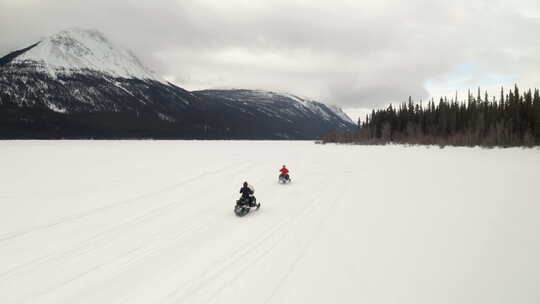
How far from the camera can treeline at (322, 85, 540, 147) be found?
51.8 m

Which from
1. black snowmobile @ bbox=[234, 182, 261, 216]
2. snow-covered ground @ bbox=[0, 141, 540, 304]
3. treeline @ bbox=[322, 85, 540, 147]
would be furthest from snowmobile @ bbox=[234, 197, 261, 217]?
treeline @ bbox=[322, 85, 540, 147]

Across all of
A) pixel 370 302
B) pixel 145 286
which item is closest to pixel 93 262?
pixel 145 286

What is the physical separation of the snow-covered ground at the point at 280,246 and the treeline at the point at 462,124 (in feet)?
143

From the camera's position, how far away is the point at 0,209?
1262 centimetres

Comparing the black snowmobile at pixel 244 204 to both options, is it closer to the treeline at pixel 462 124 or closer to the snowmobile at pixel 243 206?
the snowmobile at pixel 243 206

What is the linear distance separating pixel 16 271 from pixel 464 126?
265ft

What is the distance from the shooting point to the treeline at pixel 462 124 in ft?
170

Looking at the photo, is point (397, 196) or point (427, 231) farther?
point (397, 196)

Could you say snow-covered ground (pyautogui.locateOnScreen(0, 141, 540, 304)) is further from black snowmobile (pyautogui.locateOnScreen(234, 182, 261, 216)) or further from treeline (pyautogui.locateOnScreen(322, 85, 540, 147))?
treeline (pyautogui.locateOnScreen(322, 85, 540, 147))

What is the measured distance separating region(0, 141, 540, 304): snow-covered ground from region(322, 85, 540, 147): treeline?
143 feet

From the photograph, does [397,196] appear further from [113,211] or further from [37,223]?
[37,223]

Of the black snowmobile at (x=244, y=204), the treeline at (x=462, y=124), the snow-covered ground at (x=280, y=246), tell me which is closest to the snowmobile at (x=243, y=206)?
the black snowmobile at (x=244, y=204)

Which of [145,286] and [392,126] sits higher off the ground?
[392,126]

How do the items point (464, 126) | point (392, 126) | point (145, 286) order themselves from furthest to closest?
point (392, 126), point (464, 126), point (145, 286)
